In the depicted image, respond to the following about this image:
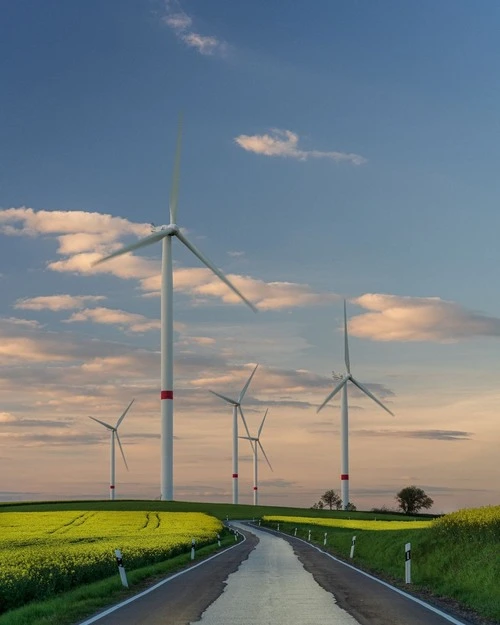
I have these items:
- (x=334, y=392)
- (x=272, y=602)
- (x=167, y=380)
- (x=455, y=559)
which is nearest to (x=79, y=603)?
(x=272, y=602)

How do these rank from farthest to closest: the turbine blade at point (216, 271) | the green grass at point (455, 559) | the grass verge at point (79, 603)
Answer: the turbine blade at point (216, 271) < the green grass at point (455, 559) < the grass verge at point (79, 603)

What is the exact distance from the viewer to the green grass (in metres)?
24.0

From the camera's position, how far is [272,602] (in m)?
21.0

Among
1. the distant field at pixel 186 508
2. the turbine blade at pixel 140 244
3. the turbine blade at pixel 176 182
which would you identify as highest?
the turbine blade at pixel 176 182

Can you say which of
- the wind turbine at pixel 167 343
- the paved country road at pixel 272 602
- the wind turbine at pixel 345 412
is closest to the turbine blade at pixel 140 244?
the wind turbine at pixel 167 343

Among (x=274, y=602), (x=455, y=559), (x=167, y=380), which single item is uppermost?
(x=167, y=380)

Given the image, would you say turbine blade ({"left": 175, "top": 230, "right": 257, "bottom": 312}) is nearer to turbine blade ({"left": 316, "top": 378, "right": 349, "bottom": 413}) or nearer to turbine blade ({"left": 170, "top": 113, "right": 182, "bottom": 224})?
turbine blade ({"left": 170, "top": 113, "right": 182, "bottom": 224})

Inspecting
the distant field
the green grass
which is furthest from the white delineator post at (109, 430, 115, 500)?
the green grass

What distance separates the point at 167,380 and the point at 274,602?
242 ft

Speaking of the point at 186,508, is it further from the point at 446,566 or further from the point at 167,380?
the point at 446,566

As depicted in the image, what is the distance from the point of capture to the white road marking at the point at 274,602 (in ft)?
58.3

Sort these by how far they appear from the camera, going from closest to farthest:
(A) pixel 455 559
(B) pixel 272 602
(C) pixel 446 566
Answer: (B) pixel 272 602 < (C) pixel 446 566 < (A) pixel 455 559

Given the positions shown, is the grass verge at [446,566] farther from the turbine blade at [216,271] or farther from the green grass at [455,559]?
the turbine blade at [216,271]

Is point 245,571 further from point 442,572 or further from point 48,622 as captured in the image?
point 48,622
